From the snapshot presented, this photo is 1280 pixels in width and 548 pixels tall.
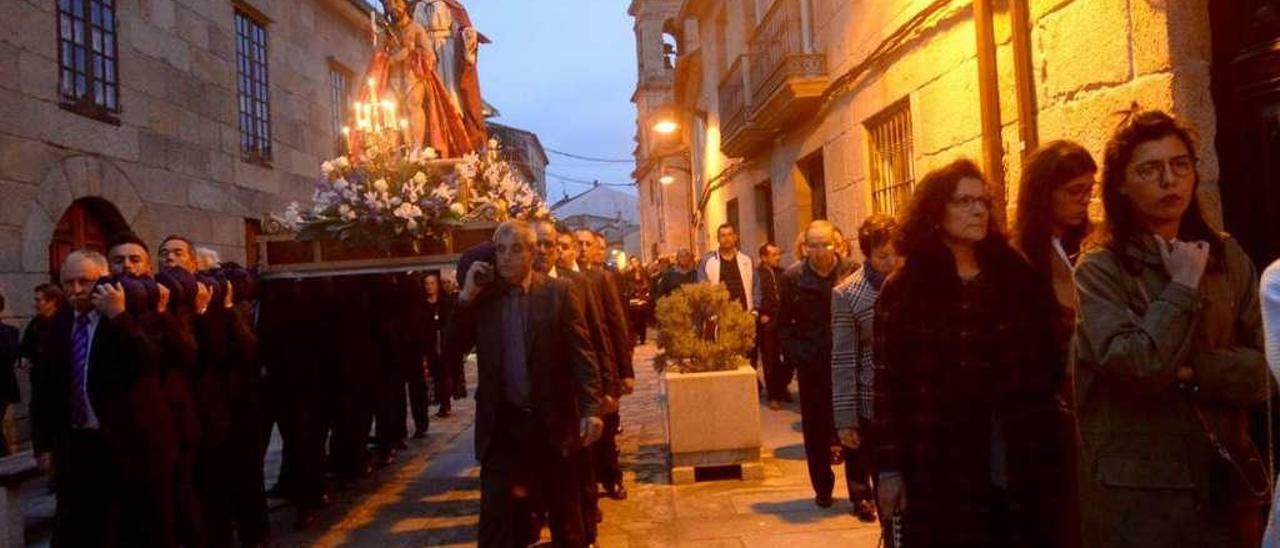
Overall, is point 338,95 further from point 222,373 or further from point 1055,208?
point 1055,208

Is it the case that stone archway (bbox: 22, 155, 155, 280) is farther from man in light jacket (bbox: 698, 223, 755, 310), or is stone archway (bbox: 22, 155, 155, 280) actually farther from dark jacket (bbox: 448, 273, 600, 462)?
man in light jacket (bbox: 698, 223, 755, 310)

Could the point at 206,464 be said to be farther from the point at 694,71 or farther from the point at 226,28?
the point at 694,71

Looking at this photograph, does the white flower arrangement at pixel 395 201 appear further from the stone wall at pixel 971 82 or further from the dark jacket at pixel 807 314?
the stone wall at pixel 971 82

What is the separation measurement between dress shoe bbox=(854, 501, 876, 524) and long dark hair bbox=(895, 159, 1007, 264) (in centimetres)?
287

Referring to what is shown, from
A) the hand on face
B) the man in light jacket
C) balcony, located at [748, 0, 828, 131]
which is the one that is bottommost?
the hand on face

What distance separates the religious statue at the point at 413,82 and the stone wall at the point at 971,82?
399cm

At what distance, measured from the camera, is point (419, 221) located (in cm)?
677

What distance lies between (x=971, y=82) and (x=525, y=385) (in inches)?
171

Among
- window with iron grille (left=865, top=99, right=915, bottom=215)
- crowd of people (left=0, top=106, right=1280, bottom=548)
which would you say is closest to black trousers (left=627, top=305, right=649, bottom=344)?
window with iron grille (left=865, top=99, right=915, bottom=215)

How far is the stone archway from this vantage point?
29.3 ft

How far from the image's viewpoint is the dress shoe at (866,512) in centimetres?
576

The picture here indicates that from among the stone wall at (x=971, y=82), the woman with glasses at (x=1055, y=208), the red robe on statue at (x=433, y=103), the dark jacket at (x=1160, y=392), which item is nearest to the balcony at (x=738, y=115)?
the stone wall at (x=971, y=82)

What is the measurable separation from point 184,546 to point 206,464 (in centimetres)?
49

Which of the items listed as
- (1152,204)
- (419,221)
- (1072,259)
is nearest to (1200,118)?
(1072,259)
